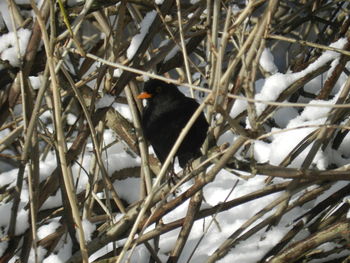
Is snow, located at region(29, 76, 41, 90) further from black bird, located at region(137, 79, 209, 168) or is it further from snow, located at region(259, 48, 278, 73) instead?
snow, located at region(259, 48, 278, 73)

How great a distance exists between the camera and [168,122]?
3672 mm

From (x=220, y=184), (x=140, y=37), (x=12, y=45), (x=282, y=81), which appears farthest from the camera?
(x=220, y=184)

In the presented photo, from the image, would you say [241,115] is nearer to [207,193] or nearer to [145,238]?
[207,193]

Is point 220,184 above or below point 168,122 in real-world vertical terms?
Result: below

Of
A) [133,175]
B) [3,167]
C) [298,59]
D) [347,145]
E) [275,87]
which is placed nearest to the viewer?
[275,87]

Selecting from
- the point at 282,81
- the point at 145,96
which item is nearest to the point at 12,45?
the point at 145,96

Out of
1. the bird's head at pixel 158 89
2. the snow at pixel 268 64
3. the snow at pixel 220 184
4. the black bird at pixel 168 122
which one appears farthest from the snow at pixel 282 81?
the snow at pixel 268 64

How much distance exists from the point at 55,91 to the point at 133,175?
1689 mm

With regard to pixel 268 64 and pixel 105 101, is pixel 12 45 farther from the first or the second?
pixel 268 64

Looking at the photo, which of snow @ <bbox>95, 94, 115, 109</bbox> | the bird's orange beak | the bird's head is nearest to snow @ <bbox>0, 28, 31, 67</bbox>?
snow @ <bbox>95, 94, 115, 109</bbox>

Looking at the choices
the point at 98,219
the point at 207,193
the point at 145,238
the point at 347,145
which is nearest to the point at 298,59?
the point at 347,145

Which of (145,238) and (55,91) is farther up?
(55,91)

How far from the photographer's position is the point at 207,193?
3789 mm

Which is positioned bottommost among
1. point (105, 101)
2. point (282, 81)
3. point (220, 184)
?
point (220, 184)
